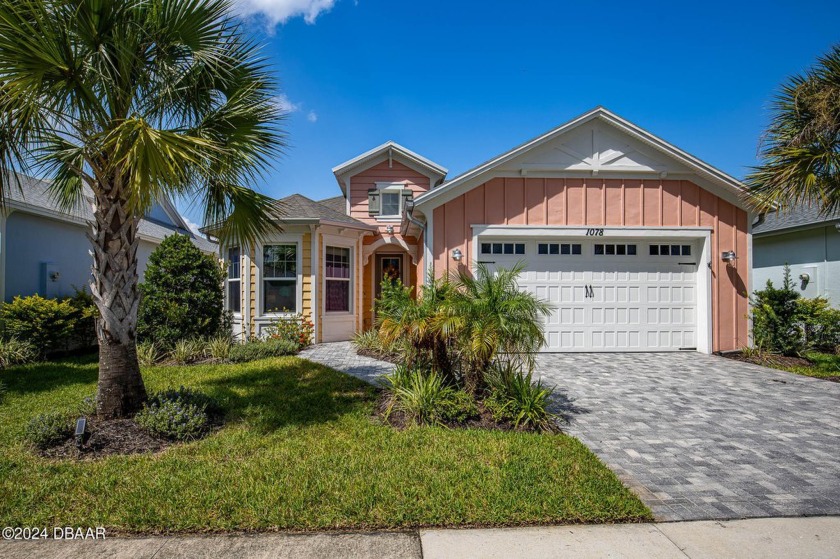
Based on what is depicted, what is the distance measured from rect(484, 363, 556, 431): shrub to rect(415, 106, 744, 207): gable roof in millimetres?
5056

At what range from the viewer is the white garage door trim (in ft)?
30.6

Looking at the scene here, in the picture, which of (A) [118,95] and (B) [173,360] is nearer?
(A) [118,95]

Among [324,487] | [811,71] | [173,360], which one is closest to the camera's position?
[324,487]

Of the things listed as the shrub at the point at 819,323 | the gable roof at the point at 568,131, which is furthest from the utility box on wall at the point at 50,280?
the shrub at the point at 819,323

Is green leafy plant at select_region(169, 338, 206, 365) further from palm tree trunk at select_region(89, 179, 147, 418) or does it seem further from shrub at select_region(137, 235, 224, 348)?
palm tree trunk at select_region(89, 179, 147, 418)

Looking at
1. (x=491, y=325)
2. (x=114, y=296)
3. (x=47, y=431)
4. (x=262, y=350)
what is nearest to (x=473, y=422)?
(x=491, y=325)

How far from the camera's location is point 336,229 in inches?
432

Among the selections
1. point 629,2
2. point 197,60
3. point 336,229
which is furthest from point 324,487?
point 629,2

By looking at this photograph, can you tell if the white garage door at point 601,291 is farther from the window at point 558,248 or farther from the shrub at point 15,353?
the shrub at point 15,353

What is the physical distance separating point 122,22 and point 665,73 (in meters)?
12.5

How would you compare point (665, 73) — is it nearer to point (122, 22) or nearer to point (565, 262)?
point (565, 262)

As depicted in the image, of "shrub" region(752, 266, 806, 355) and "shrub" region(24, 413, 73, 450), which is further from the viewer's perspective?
"shrub" region(752, 266, 806, 355)

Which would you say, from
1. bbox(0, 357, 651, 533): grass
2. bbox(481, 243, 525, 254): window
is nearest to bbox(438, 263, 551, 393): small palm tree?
bbox(0, 357, 651, 533): grass

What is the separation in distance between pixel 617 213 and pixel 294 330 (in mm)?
8439
